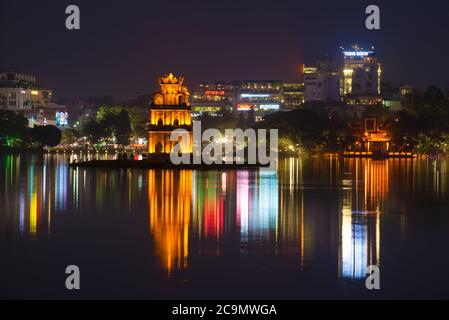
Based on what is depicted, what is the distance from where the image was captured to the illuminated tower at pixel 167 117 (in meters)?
95.4

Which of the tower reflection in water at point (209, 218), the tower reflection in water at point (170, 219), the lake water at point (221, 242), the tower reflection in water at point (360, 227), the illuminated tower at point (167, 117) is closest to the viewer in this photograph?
the lake water at point (221, 242)

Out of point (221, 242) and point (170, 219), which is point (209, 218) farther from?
point (221, 242)

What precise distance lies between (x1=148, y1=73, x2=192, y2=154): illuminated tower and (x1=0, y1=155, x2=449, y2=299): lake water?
43390 millimetres

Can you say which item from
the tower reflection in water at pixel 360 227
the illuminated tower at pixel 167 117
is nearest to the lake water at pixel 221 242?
the tower reflection in water at pixel 360 227

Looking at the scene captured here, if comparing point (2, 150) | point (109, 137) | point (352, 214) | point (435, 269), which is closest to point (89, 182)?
point (352, 214)

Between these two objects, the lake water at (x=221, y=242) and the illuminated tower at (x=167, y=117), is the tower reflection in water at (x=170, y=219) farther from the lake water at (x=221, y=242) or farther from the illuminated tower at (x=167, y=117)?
the illuminated tower at (x=167, y=117)

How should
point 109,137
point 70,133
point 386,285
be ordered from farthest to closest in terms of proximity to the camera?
1. point 70,133
2. point 109,137
3. point 386,285

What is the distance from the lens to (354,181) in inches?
2475

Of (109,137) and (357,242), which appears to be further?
(109,137)

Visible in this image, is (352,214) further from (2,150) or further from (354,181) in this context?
(2,150)

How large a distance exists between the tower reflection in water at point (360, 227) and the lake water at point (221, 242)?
0.14ft

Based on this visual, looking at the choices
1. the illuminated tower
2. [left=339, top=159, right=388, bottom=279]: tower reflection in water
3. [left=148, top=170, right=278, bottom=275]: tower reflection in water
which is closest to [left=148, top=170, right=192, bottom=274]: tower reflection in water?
[left=148, top=170, right=278, bottom=275]: tower reflection in water

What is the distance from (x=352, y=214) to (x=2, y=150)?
366 ft
